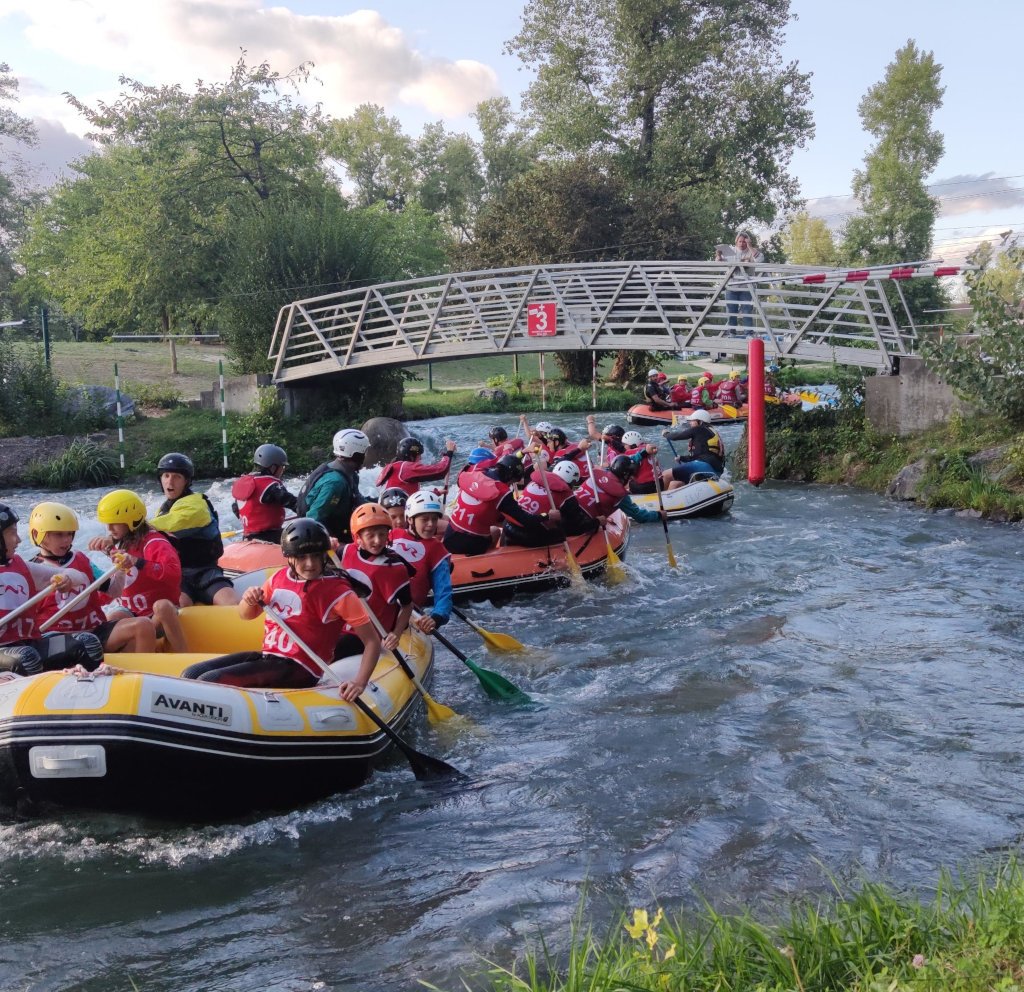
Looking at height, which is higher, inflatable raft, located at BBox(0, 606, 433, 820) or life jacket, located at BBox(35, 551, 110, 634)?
life jacket, located at BBox(35, 551, 110, 634)

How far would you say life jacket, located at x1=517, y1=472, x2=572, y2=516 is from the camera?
10.7 m

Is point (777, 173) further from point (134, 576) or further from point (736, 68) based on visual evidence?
point (134, 576)

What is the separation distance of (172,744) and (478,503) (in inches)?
216

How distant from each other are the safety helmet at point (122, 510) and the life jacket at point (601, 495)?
5.63 m

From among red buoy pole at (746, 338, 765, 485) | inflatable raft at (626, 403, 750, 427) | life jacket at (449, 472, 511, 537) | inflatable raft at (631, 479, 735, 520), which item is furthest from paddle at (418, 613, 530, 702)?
inflatable raft at (626, 403, 750, 427)

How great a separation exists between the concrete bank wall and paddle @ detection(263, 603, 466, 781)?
38.3 ft

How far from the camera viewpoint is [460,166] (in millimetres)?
61562

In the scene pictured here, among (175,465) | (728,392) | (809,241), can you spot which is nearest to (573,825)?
(175,465)

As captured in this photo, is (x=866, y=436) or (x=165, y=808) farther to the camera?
(x=866, y=436)

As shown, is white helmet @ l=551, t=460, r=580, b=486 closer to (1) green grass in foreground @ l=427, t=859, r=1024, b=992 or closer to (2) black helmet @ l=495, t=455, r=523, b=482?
(2) black helmet @ l=495, t=455, r=523, b=482

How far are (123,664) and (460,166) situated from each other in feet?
194

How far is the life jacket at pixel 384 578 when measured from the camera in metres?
6.51

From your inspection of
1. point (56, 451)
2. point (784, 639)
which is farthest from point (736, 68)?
point (784, 639)

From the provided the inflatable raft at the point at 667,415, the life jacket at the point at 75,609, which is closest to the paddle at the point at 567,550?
the life jacket at the point at 75,609
